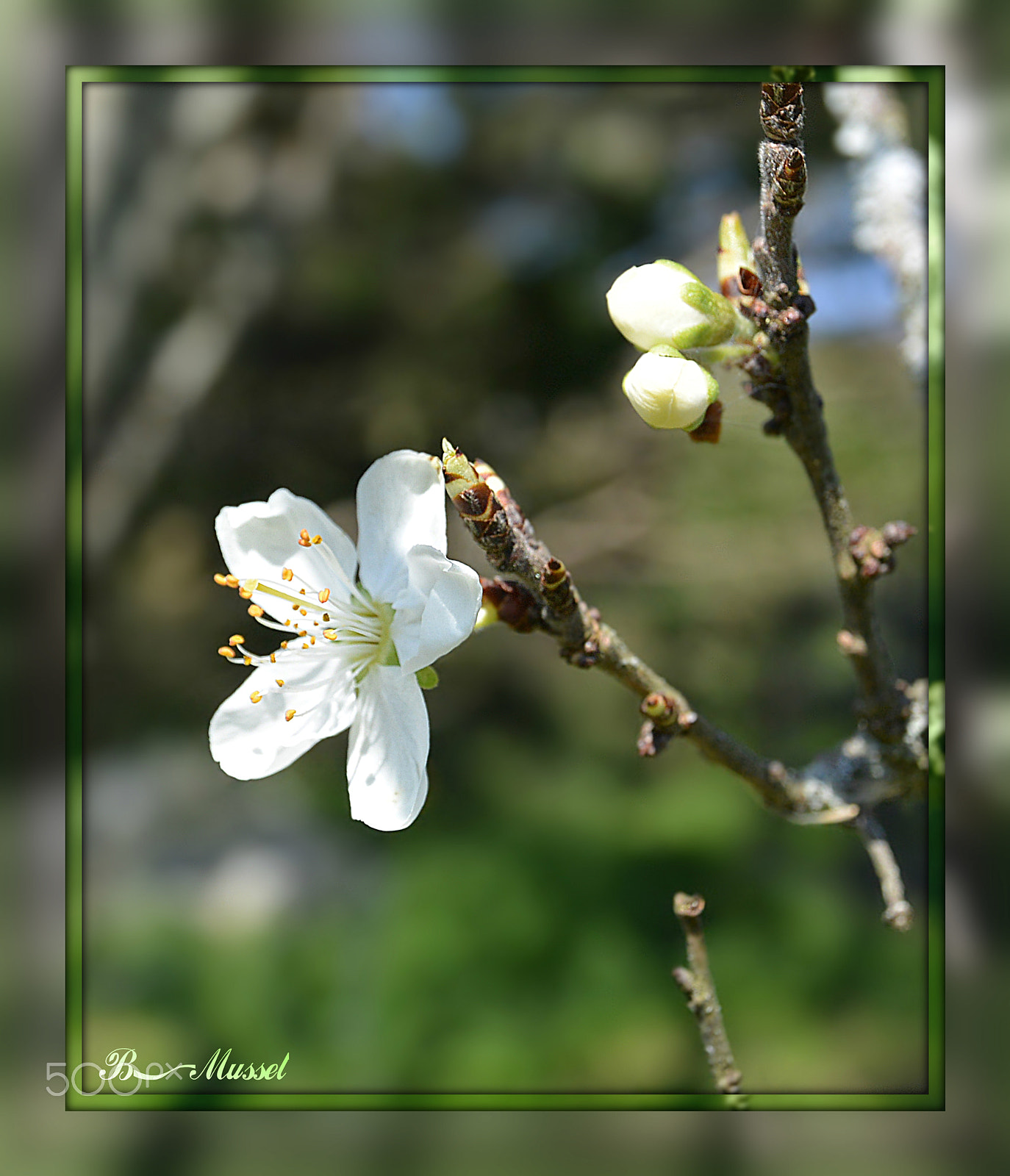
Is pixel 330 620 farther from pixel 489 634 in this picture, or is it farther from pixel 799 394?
pixel 489 634

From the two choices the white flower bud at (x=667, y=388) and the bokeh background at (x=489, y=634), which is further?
the bokeh background at (x=489, y=634)

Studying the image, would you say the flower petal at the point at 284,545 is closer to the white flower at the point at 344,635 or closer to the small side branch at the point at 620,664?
the white flower at the point at 344,635

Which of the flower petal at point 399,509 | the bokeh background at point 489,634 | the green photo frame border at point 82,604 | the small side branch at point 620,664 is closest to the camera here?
the small side branch at point 620,664

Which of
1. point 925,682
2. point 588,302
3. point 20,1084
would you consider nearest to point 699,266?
point 588,302

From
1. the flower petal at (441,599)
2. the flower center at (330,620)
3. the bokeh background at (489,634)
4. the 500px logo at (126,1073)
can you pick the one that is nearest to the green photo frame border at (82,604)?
the 500px logo at (126,1073)

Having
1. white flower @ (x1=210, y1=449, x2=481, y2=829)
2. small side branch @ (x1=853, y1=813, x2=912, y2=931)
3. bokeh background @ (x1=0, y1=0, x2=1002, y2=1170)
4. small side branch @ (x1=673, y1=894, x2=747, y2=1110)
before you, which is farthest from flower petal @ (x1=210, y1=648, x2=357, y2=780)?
bokeh background @ (x1=0, y1=0, x2=1002, y2=1170)

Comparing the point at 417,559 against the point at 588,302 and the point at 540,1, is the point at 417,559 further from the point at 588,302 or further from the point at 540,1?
the point at 588,302

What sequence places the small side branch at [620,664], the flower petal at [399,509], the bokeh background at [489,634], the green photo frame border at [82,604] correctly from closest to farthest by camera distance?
the small side branch at [620,664] < the flower petal at [399,509] < the green photo frame border at [82,604] < the bokeh background at [489,634]
